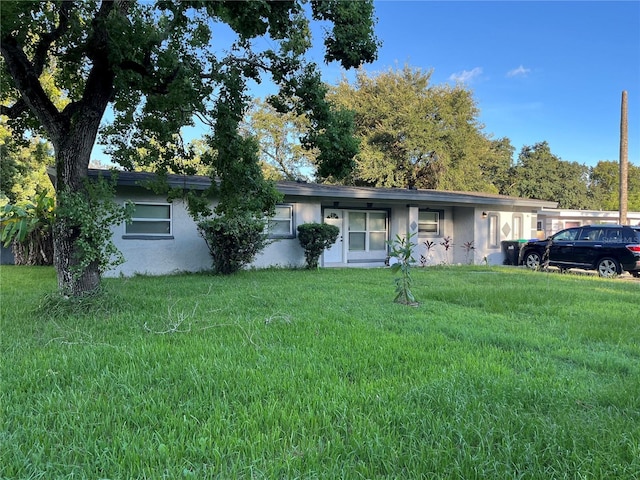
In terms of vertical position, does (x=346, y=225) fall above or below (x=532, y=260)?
above

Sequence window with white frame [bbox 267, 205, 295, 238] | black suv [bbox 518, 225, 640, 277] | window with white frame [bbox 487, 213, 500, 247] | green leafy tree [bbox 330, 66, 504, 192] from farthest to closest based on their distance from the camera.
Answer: green leafy tree [bbox 330, 66, 504, 192]
window with white frame [bbox 487, 213, 500, 247]
window with white frame [bbox 267, 205, 295, 238]
black suv [bbox 518, 225, 640, 277]

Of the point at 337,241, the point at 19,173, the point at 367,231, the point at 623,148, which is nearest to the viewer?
the point at 337,241

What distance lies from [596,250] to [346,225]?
8.17 m

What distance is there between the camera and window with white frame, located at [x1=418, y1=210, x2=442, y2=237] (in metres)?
16.9

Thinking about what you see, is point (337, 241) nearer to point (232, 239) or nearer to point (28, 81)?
point (232, 239)

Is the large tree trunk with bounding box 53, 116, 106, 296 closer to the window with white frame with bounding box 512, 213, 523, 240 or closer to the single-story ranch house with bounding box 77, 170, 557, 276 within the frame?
the single-story ranch house with bounding box 77, 170, 557, 276

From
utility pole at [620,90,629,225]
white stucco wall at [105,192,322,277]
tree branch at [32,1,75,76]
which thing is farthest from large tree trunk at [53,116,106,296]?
utility pole at [620,90,629,225]

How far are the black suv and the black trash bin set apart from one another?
94.6 inches

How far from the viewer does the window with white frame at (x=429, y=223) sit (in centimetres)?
1692

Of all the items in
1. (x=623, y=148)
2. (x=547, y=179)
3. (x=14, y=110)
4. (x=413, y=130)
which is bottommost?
(x=14, y=110)

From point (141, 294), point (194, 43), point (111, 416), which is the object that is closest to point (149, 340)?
point (111, 416)

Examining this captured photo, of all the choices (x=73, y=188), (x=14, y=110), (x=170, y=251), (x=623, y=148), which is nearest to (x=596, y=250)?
(x=623, y=148)

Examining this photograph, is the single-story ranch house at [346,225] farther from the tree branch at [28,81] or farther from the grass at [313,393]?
the grass at [313,393]

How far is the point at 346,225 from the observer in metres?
15.3
